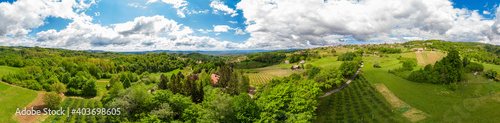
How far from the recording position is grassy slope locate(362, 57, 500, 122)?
2465 cm

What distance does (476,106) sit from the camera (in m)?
26.6

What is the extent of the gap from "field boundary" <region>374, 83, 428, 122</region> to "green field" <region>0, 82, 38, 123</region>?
72844mm

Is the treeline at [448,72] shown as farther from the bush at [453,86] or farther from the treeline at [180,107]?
the treeline at [180,107]

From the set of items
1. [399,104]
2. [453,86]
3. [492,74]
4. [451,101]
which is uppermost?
[492,74]

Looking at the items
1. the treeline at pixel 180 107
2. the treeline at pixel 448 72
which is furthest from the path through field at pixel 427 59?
the treeline at pixel 180 107

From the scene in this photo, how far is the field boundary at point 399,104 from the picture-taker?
2736 centimetres

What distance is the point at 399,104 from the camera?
33.6 m

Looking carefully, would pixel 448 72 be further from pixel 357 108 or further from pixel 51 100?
pixel 51 100

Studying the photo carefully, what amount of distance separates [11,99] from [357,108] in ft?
254

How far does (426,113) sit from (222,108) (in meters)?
33.7

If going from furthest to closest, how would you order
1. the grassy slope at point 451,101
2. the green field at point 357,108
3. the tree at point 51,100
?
the tree at point 51,100
the green field at point 357,108
the grassy slope at point 451,101

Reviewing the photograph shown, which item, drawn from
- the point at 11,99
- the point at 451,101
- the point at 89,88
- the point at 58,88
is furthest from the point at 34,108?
the point at 451,101

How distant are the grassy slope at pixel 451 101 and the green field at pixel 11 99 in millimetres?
75340

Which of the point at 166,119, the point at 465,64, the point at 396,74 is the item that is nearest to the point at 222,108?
the point at 166,119
